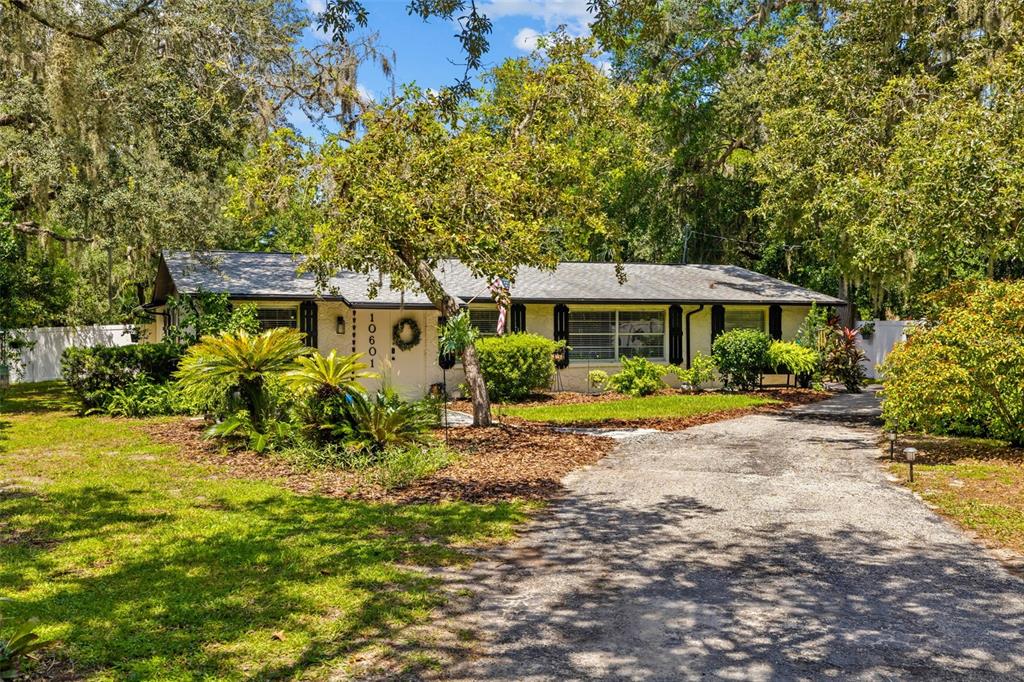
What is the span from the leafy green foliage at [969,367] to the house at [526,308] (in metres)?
9.51

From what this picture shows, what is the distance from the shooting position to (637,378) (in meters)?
19.4

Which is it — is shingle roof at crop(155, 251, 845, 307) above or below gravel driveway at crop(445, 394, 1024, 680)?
above

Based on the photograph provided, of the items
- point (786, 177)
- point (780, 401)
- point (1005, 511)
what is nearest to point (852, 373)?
point (780, 401)

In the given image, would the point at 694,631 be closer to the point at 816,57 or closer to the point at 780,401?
the point at 780,401

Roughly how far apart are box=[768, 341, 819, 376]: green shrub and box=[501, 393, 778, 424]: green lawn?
213 centimetres

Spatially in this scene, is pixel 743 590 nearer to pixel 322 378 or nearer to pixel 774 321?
pixel 322 378

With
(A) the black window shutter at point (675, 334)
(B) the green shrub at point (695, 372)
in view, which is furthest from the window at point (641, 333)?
(B) the green shrub at point (695, 372)

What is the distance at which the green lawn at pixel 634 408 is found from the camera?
1564 centimetres

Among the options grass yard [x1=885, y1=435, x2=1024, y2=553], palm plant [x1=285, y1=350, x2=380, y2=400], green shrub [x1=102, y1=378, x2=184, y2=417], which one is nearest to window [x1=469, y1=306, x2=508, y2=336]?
green shrub [x1=102, y1=378, x2=184, y2=417]

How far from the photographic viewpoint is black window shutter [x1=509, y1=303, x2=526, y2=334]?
1981 cm

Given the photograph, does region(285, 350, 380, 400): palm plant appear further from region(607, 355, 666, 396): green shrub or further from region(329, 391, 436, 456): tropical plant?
region(607, 355, 666, 396): green shrub

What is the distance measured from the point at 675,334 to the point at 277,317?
10.5 metres

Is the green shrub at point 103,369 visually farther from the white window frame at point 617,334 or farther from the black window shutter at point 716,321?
the black window shutter at point 716,321

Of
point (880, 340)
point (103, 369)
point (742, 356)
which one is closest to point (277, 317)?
point (103, 369)
